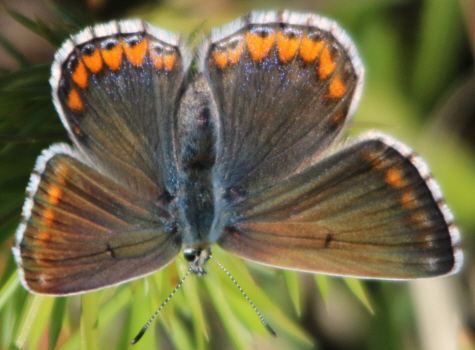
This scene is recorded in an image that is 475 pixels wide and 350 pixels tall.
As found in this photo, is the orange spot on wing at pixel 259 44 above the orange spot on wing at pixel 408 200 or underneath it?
above

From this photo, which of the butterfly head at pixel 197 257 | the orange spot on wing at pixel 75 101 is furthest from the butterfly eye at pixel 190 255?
the orange spot on wing at pixel 75 101

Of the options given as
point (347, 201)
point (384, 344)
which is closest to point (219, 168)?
point (347, 201)

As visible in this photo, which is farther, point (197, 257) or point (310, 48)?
point (310, 48)

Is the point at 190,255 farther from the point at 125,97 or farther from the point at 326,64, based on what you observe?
the point at 326,64

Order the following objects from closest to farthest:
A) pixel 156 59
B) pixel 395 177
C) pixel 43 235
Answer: pixel 43 235 < pixel 395 177 < pixel 156 59

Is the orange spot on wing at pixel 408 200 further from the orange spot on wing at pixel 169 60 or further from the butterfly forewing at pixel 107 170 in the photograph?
the orange spot on wing at pixel 169 60

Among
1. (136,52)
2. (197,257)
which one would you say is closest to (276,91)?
(136,52)

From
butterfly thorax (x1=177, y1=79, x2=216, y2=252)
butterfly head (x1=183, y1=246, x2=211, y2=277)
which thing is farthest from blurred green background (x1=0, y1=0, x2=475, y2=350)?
butterfly thorax (x1=177, y1=79, x2=216, y2=252)
